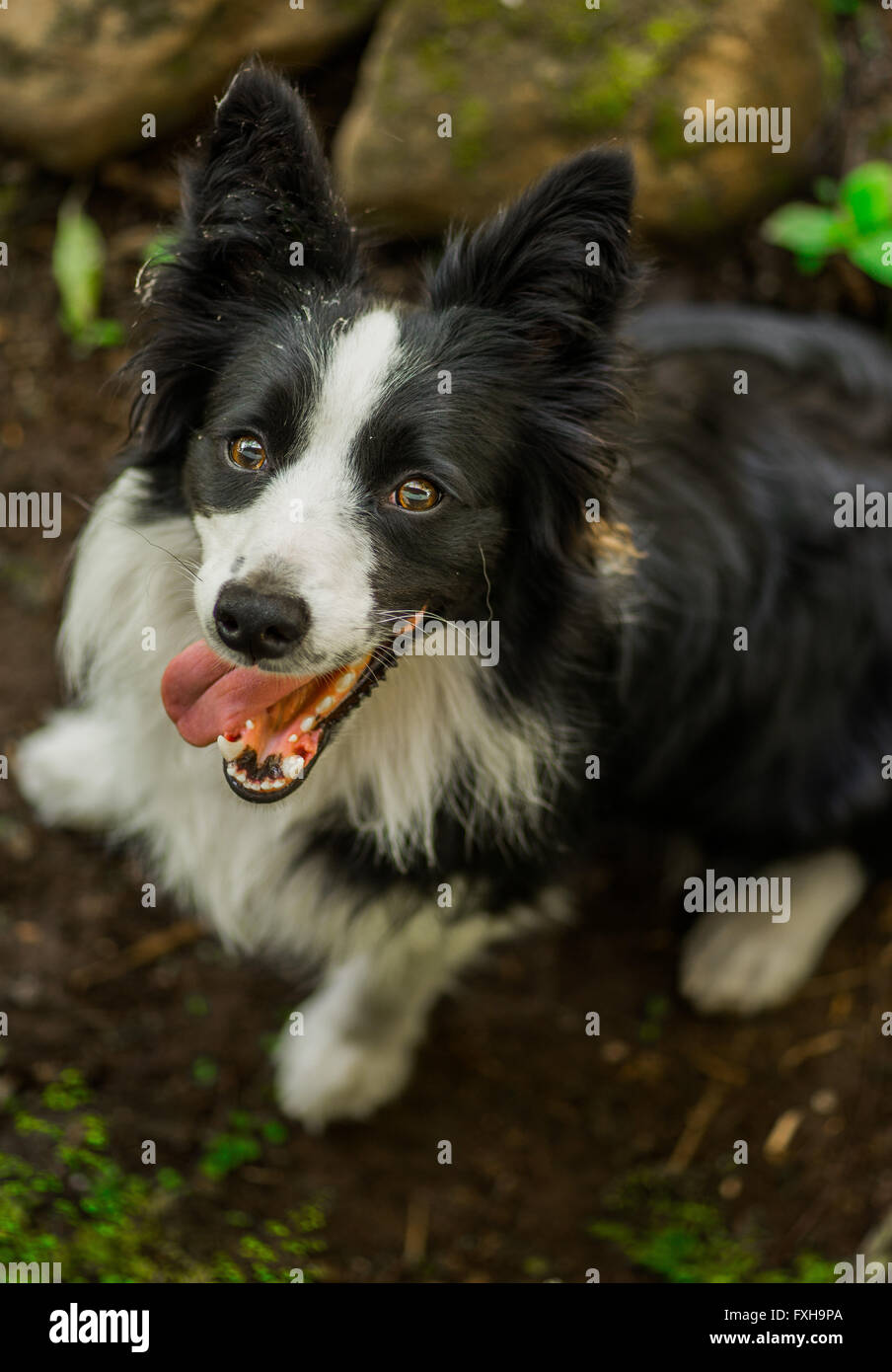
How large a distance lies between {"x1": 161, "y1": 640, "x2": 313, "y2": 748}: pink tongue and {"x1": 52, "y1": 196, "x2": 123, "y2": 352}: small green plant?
2435 mm

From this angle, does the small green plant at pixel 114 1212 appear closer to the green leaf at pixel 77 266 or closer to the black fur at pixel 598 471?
the black fur at pixel 598 471

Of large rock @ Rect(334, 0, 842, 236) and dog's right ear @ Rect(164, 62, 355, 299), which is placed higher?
large rock @ Rect(334, 0, 842, 236)

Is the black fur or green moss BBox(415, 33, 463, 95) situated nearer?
the black fur

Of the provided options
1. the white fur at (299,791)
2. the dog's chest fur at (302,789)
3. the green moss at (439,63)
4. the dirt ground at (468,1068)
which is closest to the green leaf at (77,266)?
the dirt ground at (468,1068)

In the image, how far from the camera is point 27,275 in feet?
15.5

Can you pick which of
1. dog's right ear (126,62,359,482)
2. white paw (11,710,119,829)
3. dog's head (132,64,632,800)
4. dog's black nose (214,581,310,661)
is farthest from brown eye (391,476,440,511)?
white paw (11,710,119,829)

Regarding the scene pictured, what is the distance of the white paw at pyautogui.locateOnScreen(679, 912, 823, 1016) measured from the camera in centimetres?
417

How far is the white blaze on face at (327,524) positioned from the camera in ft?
7.59

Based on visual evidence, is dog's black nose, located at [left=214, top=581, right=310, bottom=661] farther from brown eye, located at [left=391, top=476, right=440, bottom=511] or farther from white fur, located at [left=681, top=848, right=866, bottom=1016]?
white fur, located at [left=681, top=848, right=866, bottom=1016]

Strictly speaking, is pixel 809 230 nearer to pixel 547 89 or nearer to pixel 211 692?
pixel 547 89

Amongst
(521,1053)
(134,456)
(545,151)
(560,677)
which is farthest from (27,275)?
(521,1053)

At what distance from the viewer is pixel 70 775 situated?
404 centimetres

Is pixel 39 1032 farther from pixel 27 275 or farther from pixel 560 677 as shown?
pixel 27 275

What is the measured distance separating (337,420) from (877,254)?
268 centimetres
